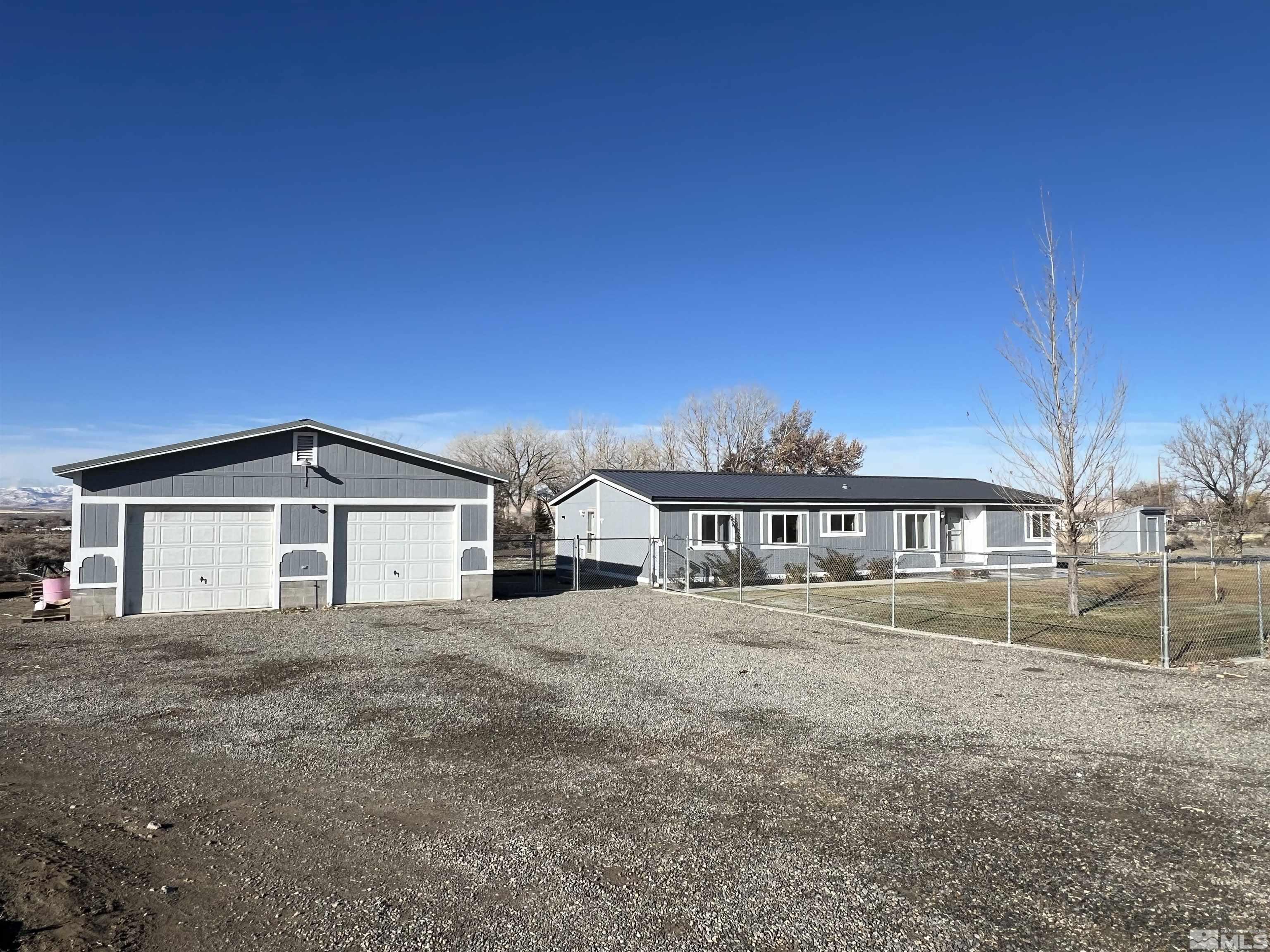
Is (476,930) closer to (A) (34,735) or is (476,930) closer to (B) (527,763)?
(B) (527,763)

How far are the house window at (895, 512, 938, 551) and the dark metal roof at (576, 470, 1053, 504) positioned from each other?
65cm

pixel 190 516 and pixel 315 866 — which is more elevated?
pixel 190 516

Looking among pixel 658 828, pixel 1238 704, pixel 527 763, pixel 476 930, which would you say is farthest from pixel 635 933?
pixel 1238 704

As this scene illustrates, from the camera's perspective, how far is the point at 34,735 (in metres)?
7.91

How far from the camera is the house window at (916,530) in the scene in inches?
1153

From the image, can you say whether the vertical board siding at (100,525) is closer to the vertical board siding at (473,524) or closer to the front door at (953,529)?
the vertical board siding at (473,524)

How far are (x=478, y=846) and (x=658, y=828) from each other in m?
1.21

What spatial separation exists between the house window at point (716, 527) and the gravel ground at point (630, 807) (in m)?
14.2

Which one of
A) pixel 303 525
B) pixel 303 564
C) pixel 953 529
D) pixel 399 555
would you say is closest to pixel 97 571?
pixel 303 564

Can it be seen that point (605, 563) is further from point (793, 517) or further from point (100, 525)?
point (100, 525)

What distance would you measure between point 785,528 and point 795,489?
206cm

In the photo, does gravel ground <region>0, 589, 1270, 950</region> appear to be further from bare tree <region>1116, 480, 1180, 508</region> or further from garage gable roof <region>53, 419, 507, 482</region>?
bare tree <region>1116, 480, 1180, 508</region>

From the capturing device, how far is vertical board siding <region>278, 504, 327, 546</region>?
62.0 ft

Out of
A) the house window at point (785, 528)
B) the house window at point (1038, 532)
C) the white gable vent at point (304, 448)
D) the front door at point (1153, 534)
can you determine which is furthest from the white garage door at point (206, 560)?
the front door at point (1153, 534)
